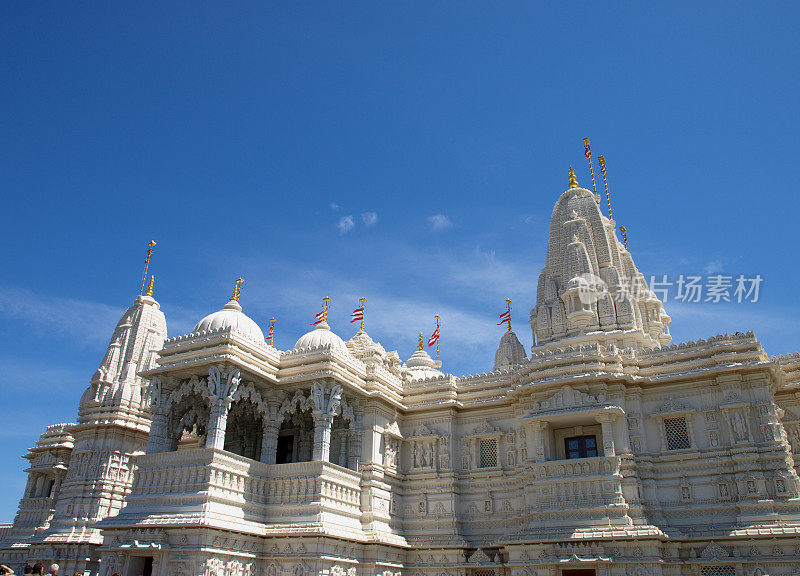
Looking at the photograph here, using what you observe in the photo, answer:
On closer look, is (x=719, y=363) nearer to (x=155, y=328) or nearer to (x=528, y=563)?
(x=528, y=563)

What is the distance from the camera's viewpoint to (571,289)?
30875 millimetres

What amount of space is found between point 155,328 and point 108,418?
7199 mm

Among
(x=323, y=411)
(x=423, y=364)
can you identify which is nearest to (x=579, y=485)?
(x=323, y=411)

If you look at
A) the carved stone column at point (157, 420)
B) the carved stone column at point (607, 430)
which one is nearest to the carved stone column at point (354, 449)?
the carved stone column at point (157, 420)

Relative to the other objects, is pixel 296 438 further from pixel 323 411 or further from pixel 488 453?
pixel 488 453

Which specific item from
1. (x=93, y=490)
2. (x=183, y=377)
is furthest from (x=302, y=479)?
(x=93, y=490)

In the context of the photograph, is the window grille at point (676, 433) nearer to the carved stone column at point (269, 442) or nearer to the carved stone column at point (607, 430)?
the carved stone column at point (607, 430)

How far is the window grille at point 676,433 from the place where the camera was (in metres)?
23.5

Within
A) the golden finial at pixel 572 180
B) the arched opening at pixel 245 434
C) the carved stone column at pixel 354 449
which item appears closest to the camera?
the carved stone column at pixel 354 449

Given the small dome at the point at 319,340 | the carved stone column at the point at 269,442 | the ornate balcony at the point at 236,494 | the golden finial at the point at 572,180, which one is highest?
the golden finial at the point at 572,180

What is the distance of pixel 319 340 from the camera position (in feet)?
90.8

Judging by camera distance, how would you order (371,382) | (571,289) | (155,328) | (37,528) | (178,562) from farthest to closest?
1. (155,328)
2. (37,528)
3. (571,289)
4. (371,382)
5. (178,562)

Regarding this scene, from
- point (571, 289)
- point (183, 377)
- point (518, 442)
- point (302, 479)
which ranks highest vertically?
point (571, 289)

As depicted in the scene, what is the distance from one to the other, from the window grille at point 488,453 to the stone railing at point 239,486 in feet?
20.7
